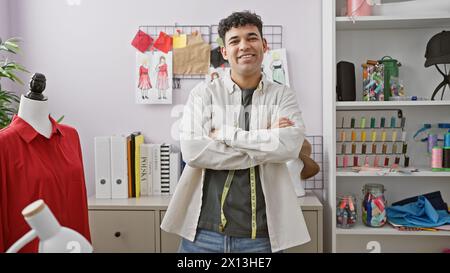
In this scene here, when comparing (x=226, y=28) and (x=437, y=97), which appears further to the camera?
(x=437, y=97)

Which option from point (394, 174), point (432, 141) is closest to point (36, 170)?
point (394, 174)

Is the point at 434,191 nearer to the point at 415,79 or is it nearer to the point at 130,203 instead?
the point at 415,79

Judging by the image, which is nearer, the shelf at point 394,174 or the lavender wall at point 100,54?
the shelf at point 394,174

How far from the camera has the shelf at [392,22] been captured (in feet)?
4.90

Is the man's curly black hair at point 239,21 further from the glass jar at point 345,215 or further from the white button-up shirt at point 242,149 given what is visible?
the glass jar at point 345,215

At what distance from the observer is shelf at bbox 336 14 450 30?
1492 millimetres

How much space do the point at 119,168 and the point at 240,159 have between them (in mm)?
739

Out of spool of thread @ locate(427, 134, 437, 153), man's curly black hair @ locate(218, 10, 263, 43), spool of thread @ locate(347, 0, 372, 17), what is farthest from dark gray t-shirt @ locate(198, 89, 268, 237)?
spool of thread @ locate(427, 134, 437, 153)

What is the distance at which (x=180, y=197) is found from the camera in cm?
111

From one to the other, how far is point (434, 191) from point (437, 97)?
38 centimetres

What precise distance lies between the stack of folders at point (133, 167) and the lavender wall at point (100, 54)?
142 mm

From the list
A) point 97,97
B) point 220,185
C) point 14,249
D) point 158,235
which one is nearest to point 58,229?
point 14,249

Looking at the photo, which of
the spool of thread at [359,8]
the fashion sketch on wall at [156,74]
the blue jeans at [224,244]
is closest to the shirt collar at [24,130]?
the blue jeans at [224,244]

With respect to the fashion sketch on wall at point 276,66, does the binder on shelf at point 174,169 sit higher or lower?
lower
